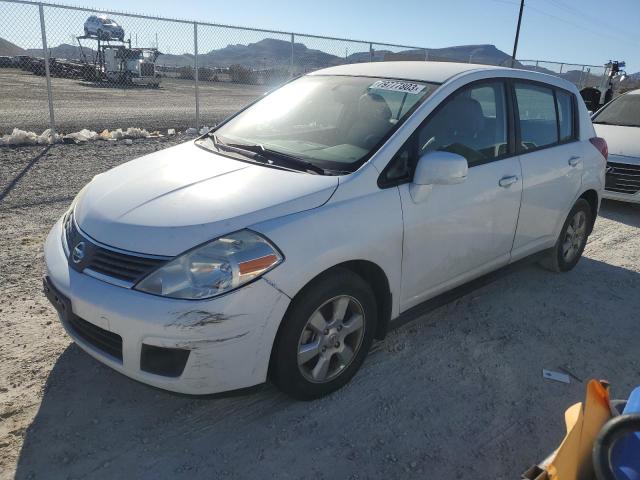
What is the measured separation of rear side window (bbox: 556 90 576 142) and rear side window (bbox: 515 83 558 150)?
0.10 metres

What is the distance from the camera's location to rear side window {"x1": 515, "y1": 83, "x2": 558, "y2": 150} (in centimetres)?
385

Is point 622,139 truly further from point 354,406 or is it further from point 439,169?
point 354,406

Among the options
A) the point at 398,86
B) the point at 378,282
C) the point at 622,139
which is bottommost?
the point at 378,282

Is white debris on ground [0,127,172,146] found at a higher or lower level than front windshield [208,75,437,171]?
lower

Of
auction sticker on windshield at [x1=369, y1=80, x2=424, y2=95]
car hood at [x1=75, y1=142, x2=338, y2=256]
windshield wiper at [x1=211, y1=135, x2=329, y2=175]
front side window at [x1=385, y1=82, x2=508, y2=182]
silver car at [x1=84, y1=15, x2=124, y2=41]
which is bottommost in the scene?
car hood at [x1=75, y1=142, x2=338, y2=256]

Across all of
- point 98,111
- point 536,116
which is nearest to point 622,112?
point 536,116

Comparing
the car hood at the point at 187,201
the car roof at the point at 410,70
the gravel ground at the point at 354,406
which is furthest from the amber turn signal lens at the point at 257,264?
the car roof at the point at 410,70

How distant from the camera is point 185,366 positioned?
7.50 ft

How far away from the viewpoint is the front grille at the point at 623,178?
6828 mm

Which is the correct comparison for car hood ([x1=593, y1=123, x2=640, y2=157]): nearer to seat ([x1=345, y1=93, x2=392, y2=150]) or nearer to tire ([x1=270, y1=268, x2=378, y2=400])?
seat ([x1=345, y1=93, x2=392, y2=150])

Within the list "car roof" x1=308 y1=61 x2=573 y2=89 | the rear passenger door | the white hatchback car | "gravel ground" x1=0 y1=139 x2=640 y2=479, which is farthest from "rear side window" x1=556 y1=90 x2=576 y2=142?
"gravel ground" x1=0 y1=139 x2=640 y2=479

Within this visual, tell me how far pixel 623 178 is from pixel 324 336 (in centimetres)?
600

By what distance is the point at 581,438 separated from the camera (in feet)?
6.52

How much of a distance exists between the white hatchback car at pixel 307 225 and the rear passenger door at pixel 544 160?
0.02 meters
